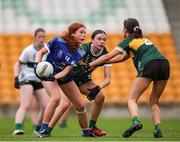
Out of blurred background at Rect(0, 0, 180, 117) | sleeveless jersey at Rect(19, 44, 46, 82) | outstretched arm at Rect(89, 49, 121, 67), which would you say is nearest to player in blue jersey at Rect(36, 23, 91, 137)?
outstretched arm at Rect(89, 49, 121, 67)

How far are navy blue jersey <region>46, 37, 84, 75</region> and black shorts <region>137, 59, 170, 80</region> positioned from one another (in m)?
1.13

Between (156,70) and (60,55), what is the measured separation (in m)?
1.65

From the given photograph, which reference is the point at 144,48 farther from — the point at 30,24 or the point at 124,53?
the point at 30,24

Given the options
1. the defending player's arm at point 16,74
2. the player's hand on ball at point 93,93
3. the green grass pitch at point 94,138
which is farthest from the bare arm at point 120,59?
the defending player's arm at point 16,74

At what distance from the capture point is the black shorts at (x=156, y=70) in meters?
11.6

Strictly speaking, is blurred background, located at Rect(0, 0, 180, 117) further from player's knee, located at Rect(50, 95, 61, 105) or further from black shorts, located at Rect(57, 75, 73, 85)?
black shorts, located at Rect(57, 75, 73, 85)

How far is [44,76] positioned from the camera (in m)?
11.1

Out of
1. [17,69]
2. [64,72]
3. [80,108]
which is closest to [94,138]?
[80,108]

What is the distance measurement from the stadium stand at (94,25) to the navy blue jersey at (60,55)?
38.0ft

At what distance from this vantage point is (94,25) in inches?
1006

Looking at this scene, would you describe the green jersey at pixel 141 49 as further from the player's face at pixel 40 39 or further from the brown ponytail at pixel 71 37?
the player's face at pixel 40 39

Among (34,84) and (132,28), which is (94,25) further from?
(132,28)

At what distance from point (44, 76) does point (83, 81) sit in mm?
1491

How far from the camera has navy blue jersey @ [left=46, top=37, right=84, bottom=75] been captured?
11352 mm
